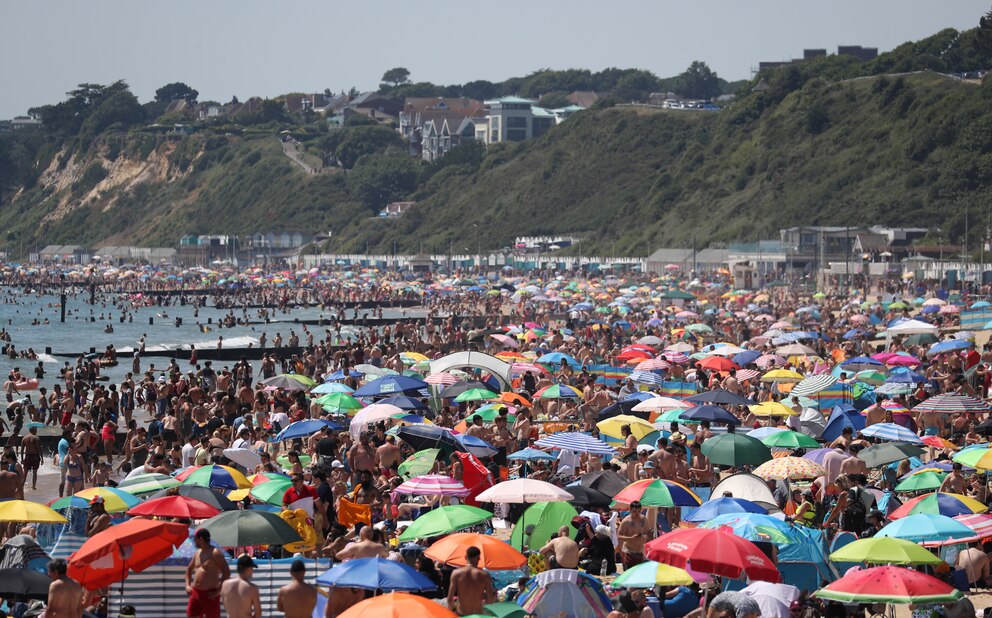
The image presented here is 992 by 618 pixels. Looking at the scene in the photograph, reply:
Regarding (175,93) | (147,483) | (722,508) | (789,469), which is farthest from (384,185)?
(722,508)

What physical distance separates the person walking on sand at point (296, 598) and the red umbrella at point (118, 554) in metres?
1.27

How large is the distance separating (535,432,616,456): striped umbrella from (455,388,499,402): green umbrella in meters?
4.48

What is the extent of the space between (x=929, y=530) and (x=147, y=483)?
7.11 metres

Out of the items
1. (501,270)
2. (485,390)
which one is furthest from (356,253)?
(485,390)

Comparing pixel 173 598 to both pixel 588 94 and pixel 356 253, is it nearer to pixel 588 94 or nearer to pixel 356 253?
pixel 356 253

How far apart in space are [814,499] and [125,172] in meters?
→ 151

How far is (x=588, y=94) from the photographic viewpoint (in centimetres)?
16600

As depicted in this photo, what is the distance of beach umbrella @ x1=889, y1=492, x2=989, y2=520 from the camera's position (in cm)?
1044

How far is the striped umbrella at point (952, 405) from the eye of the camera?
16.2m

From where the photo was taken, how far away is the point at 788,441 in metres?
14.3

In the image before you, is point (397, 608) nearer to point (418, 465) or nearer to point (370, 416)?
point (418, 465)

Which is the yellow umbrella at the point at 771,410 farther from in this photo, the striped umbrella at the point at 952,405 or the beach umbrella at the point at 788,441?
the beach umbrella at the point at 788,441

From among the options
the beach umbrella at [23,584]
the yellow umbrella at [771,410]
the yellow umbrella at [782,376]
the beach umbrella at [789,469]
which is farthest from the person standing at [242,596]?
the yellow umbrella at [782,376]

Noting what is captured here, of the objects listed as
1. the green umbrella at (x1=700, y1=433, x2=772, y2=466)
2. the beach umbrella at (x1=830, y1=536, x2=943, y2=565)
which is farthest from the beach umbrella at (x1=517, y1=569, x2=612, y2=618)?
the green umbrella at (x1=700, y1=433, x2=772, y2=466)
